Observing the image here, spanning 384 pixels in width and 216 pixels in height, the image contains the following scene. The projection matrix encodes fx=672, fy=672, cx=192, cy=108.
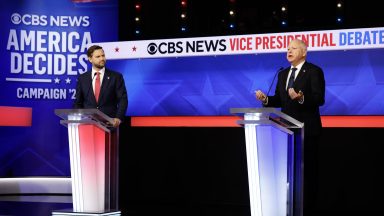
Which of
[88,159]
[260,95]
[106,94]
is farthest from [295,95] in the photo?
[106,94]

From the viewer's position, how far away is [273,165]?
408 cm

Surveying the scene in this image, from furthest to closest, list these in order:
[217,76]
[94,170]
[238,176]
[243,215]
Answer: [217,76], [238,176], [243,215], [94,170]

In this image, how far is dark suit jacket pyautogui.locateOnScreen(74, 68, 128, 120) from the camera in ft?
17.4

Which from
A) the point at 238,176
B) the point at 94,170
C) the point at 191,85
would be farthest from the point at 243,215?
the point at 191,85

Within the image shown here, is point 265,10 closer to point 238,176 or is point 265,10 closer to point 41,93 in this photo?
point 238,176

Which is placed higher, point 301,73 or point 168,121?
point 301,73

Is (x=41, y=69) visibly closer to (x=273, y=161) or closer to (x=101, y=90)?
(x=101, y=90)

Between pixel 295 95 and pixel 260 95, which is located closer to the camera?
pixel 295 95

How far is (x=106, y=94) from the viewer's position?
530 centimetres

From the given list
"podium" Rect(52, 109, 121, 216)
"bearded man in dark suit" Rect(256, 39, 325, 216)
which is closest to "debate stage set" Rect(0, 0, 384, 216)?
"podium" Rect(52, 109, 121, 216)

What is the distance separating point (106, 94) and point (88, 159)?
0.73 meters

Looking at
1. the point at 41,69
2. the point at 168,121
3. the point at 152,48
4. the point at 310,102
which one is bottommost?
the point at 168,121

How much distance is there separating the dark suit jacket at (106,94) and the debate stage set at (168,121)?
1.30 ft

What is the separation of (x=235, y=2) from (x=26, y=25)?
2.45 metres
